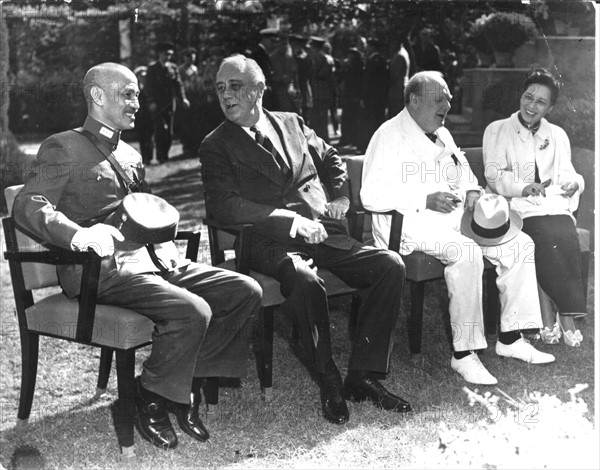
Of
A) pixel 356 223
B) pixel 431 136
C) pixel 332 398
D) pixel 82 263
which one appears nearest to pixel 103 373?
pixel 82 263

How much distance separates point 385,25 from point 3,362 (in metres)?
9.90

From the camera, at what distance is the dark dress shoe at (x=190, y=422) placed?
13.0ft

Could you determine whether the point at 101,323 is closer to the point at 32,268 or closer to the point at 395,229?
the point at 32,268

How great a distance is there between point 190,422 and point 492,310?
2239 millimetres

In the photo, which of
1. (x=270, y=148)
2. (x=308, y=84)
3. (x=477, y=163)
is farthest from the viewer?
(x=308, y=84)

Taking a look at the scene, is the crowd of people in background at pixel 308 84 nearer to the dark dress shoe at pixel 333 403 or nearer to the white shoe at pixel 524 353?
the white shoe at pixel 524 353

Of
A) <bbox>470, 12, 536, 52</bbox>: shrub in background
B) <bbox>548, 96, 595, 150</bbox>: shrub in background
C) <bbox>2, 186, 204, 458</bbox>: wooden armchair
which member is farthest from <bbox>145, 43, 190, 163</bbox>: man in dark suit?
<bbox>2, 186, 204, 458</bbox>: wooden armchair

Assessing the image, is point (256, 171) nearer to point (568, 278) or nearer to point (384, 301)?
point (384, 301)

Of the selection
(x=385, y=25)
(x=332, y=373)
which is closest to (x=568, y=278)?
(x=332, y=373)

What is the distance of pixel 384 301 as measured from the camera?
445 centimetres

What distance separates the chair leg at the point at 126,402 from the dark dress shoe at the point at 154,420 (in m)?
0.08

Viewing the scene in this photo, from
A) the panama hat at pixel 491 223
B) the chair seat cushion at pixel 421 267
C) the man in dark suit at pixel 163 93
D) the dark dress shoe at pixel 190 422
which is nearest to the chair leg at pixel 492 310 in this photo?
the panama hat at pixel 491 223

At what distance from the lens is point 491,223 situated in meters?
4.96

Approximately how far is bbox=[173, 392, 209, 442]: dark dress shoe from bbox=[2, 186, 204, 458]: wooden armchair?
26 cm
